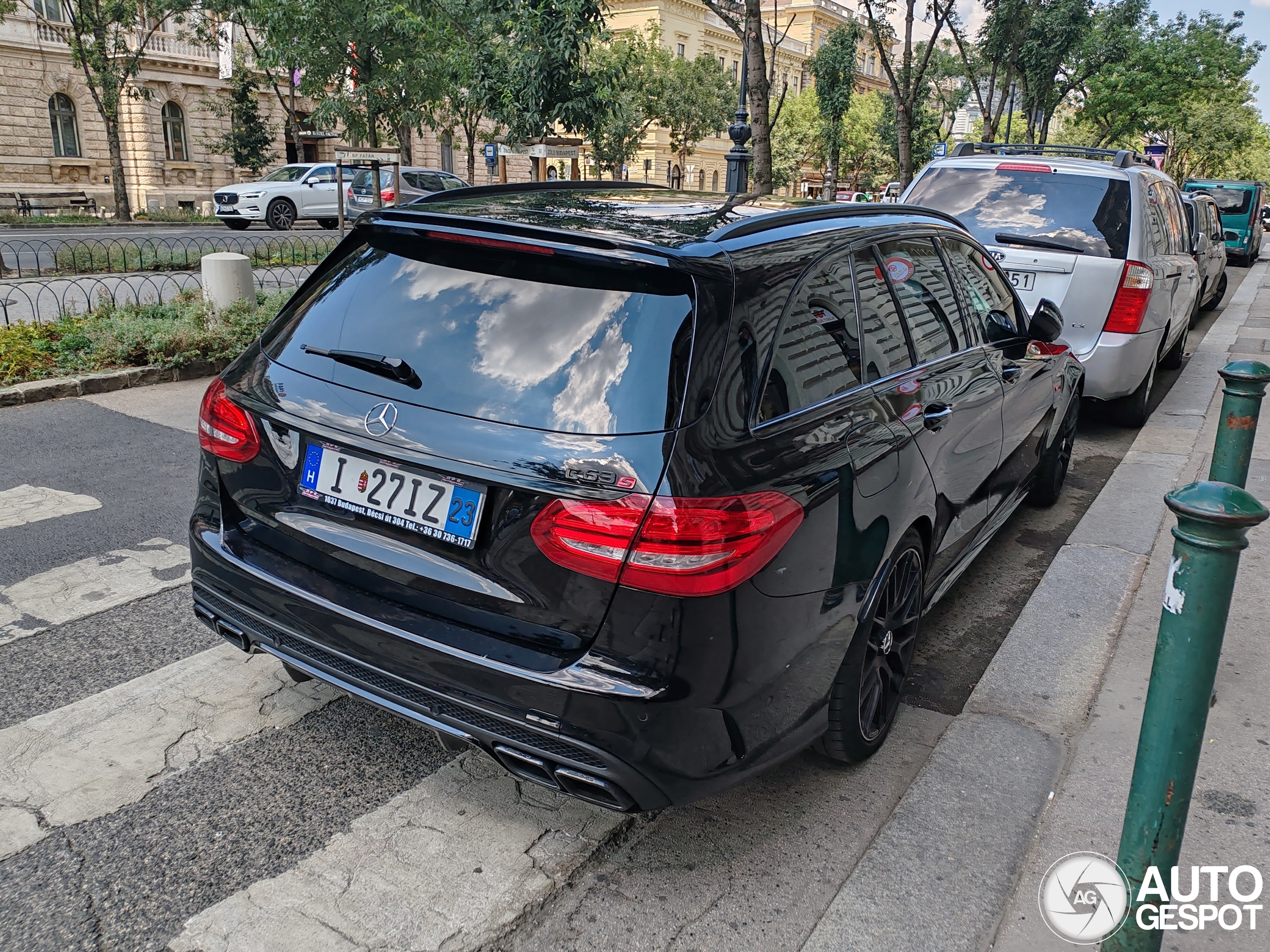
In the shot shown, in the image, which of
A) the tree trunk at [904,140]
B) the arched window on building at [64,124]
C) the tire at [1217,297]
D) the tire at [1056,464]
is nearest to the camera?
the tire at [1056,464]

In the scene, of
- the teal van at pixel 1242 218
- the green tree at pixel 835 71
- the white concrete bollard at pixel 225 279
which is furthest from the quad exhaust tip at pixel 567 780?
the teal van at pixel 1242 218

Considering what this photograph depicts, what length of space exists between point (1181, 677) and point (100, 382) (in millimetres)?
7688

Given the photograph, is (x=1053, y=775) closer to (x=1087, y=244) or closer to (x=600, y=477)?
(x=600, y=477)

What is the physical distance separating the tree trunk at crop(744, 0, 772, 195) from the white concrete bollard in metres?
7.01

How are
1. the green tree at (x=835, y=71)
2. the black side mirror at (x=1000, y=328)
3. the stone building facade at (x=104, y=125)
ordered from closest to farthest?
the black side mirror at (x=1000, y=328) → the green tree at (x=835, y=71) → the stone building facade at (x=104, y=125)

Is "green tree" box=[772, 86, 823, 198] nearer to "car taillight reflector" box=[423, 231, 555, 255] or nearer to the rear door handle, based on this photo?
the rear door handle

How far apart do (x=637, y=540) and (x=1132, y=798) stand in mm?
1139

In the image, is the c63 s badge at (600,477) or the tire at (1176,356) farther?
the tire at (1176,356)

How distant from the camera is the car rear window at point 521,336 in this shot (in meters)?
2.46

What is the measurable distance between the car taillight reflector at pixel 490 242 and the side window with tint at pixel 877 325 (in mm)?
1076

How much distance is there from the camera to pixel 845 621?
2.85 m

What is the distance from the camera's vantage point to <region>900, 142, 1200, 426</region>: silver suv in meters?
7.14

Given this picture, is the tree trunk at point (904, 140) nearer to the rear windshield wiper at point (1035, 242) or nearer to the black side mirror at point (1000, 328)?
the rear windshield wiper at point (1035, 242)

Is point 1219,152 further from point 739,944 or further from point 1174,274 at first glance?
point 739,944
